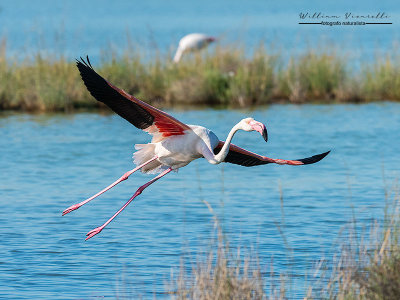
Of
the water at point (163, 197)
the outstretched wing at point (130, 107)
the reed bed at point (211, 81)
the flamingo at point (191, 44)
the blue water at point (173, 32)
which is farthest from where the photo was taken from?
the blue water at point (173, 32)

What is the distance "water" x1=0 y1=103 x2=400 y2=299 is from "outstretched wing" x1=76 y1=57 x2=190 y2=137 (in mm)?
1127

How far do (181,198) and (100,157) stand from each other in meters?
3.41

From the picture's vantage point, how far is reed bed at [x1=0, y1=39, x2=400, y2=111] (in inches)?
761

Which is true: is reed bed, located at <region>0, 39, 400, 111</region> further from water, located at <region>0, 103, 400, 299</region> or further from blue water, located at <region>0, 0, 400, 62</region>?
blue water, located at <region>0, 0, 400, 62</region>

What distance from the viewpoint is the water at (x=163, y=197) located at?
876 centimetres

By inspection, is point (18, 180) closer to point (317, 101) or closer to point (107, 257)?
point (107, 257)

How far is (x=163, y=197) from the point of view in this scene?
12.3m

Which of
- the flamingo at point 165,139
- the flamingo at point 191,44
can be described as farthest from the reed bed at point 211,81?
the flamingo at point 165,139

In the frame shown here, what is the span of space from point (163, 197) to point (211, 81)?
7.75 m

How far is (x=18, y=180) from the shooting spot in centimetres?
1338

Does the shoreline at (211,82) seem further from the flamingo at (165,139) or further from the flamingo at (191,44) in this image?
the flamingo at (165,139)

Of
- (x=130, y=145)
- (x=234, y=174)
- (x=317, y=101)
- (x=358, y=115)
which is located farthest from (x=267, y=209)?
(x=317, y=101)

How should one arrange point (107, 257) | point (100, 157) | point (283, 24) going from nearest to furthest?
point (107, 257) → point (100, 157) → point (283, 24)

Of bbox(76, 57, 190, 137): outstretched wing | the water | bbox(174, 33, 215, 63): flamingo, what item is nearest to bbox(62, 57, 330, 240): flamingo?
bbox(76, 57, 190, 137): outstretched wing
